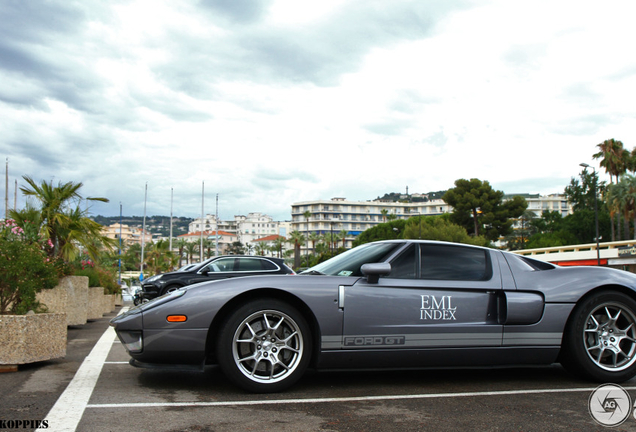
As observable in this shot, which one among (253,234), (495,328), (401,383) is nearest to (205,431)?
(401,383)

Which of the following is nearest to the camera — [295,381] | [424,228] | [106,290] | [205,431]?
[205,431]

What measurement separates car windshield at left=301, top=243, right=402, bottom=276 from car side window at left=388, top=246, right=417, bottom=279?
0.10m

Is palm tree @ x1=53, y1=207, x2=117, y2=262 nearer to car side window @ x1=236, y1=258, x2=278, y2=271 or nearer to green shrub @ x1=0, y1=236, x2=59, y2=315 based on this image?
car side window @ x1=236, y1=258, x2=278, y2=271

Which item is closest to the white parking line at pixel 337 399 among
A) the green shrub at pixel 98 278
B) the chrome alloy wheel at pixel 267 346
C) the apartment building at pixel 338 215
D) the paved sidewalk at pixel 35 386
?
the chrome alloy wheel at pixel 267 346

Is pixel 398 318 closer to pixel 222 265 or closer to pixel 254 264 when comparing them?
pixel 254 264

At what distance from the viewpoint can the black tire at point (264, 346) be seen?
3.96 metres

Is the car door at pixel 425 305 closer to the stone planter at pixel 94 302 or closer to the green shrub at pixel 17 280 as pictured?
the green shrub at pixel 17 280

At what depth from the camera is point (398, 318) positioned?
424 centimetres

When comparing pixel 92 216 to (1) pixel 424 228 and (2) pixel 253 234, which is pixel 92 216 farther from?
(2) pixel 253 234

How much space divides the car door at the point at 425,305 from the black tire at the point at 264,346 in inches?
14.9

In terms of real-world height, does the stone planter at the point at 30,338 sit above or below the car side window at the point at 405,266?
below

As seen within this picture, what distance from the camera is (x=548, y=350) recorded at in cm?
448

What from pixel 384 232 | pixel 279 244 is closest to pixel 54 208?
pixel 384 232

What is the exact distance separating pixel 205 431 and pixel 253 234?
197 metres
